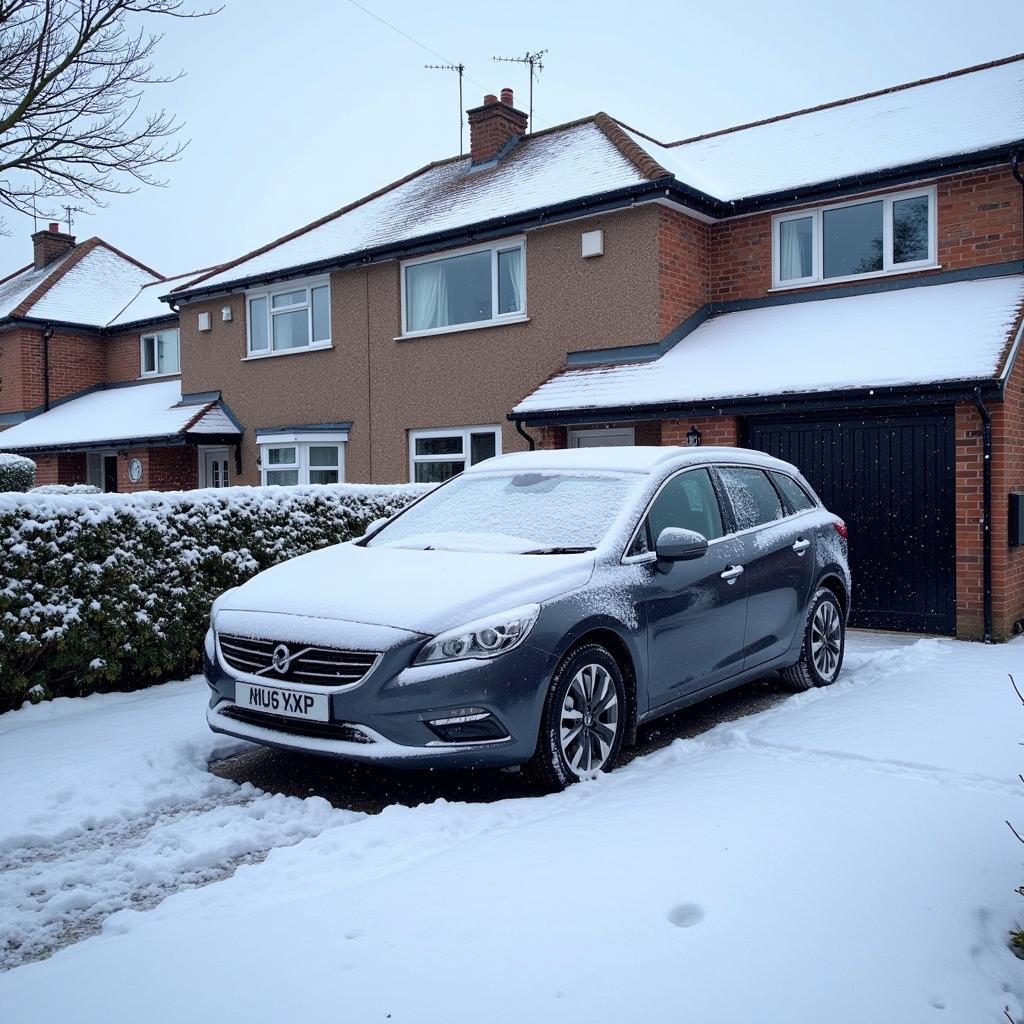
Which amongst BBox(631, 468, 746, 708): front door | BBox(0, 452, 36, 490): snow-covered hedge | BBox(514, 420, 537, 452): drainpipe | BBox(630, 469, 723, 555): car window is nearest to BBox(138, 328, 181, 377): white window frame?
BBox(0, 452, 36, 490): snow-covered hedge

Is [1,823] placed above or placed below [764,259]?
below

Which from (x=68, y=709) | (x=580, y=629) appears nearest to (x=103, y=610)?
(x=68, y=709)

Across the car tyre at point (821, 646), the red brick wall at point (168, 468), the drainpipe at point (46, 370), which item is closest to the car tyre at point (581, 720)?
the car tyre at point (821, 646)

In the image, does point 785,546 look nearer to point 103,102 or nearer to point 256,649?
point 256,649

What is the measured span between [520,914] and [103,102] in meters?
13.8

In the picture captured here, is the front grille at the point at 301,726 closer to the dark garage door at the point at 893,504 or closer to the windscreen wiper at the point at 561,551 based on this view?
the windscreen wiper at the point at 561,551

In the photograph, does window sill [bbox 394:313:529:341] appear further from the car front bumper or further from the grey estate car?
the car front bumper

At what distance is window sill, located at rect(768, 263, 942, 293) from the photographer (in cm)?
1212

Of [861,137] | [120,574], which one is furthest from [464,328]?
[120,574]

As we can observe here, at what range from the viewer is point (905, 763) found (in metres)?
5.11

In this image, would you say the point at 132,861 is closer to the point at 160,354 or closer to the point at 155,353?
the point at 160,354

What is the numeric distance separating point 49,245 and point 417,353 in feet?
64.0

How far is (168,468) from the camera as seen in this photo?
2020 centimetres

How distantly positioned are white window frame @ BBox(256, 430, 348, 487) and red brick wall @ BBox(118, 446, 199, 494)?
107 inches
